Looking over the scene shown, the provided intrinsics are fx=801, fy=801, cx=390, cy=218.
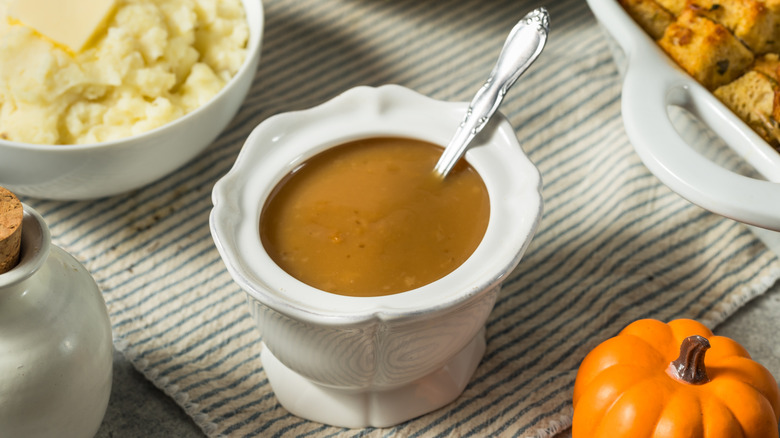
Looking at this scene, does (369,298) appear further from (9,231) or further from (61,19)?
(61,19)

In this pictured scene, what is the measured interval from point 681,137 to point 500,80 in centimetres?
35

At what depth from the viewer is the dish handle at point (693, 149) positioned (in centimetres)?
133

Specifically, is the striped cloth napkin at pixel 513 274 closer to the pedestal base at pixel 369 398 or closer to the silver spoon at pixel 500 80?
the pedestal base at pixel 369 398

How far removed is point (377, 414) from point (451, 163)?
49cm

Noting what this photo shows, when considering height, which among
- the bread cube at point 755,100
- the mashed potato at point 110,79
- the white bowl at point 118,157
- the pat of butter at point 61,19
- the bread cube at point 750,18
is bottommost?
the white bowl at point 118,157

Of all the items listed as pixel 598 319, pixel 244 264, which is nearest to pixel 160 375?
pixel 244 264

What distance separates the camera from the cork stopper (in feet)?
3.67

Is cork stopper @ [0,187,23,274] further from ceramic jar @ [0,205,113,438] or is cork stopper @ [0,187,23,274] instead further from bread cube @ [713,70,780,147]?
bread cube @ [713,70,780,147]

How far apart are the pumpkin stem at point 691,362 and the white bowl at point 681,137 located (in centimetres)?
23

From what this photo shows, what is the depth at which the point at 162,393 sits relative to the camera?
157cm

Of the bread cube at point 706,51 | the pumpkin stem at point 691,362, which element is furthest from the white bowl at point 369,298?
the bread cube at point 706,51

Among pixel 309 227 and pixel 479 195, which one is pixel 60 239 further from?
pixel 479 195

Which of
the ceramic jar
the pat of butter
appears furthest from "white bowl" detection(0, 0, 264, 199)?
the ceramic jar

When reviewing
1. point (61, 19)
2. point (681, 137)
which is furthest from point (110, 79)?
point (681, 137)
